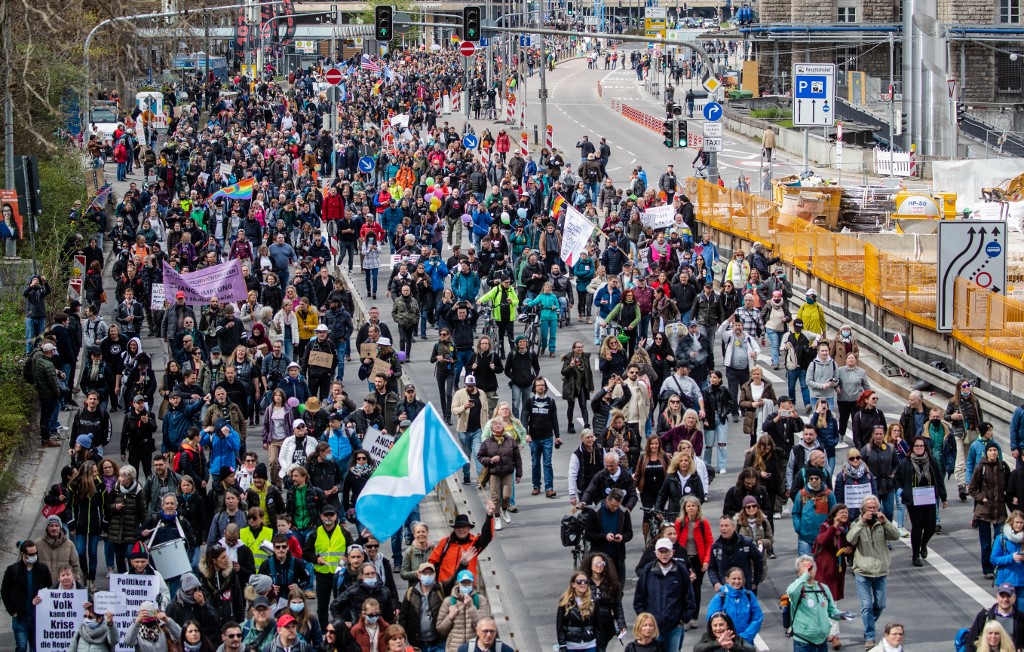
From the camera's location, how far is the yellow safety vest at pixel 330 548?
48.3 ft

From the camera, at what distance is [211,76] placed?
83.2m

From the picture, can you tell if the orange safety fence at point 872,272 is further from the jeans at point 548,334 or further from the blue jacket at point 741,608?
the blue jacket at point 741,608

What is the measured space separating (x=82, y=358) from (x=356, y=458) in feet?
31.0

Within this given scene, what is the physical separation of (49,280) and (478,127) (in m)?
43.2

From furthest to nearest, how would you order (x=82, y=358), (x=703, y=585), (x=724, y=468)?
(x=82, y=358) → (x=724, y=468) → (x=703, y=585)

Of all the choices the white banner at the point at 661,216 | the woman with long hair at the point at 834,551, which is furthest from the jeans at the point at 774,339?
the woman with long hair at the point at 834,551

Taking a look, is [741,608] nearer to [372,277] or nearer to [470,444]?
[470,444]

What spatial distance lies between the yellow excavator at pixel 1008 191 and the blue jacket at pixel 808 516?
79.8 feet

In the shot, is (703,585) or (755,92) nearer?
(703,585)

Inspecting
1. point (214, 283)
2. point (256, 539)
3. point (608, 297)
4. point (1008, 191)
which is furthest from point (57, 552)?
point (1008, 191)

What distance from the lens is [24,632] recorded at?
14656 millimetres

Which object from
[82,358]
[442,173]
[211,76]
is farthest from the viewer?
[211,76]

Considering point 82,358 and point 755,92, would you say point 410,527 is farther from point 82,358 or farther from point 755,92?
point 755,92

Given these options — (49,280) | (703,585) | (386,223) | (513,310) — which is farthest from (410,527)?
(386,223)
